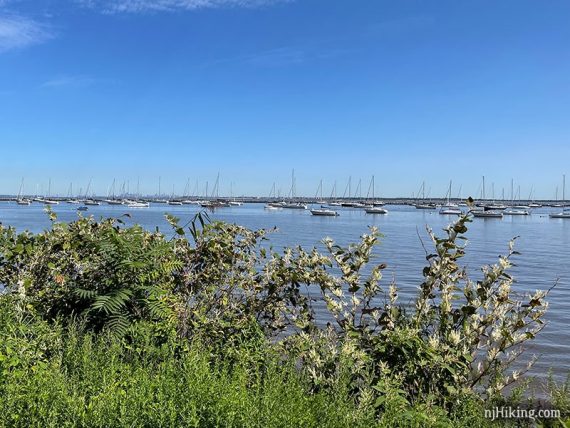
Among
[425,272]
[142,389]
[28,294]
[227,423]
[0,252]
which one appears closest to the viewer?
[227,423]

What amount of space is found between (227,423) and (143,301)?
232 cm

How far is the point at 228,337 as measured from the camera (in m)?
4.85

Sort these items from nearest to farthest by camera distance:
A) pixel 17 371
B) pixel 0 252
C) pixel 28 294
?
pixel 17 371, pixel 28 294, pixel 0 252

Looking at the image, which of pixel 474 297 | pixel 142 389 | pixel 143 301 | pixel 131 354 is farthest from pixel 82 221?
pixel 474 297

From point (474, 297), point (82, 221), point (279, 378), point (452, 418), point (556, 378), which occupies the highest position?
point (82, 221)

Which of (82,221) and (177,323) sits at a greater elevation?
(82,221)

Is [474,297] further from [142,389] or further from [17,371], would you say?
[17,371]

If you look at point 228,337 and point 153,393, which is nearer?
point 153,393

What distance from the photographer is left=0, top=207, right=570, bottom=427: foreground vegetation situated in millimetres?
3139

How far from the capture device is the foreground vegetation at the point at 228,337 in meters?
3.14

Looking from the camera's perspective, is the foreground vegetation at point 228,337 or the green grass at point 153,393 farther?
the foreground vegetation at point 228,337

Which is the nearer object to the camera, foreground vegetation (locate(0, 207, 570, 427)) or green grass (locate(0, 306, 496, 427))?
green grass (locate(0, 306, 496, 427))

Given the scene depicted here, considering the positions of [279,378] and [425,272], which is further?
[425,272]

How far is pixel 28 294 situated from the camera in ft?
17.0
